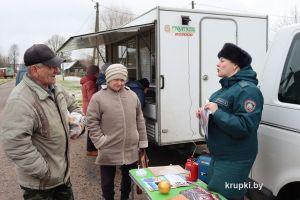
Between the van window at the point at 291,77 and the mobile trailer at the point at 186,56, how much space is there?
2.53 meters

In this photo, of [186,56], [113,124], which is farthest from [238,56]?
[186,56]

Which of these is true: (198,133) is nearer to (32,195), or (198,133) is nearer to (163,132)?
(163,132)

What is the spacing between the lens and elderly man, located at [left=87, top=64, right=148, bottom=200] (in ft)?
12.3

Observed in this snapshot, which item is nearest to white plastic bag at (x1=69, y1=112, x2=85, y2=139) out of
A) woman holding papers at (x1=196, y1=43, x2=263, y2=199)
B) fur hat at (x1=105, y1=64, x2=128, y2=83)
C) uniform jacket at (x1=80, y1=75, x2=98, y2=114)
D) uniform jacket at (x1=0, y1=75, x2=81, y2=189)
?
uniform jacket at (x1=0, y1=75, x2=81, y2=189)

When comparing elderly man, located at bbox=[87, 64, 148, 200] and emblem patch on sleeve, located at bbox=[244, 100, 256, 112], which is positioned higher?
emblem patch on sleeve, located at bbox=[244, 100, 256, 112]

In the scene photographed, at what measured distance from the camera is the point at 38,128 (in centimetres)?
245

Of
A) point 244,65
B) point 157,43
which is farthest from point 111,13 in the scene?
point 244,65

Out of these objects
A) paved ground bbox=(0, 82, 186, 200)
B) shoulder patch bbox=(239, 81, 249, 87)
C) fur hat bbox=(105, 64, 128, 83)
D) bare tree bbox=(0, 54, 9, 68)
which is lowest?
paved ground bbox=(0, 82, 186, 200)

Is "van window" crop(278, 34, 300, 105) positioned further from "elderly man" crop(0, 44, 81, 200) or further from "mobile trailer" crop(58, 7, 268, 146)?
"mobile trailer" crop(58, 7, 268, 146)

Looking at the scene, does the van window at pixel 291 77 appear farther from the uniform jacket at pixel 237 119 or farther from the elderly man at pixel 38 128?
the elderly man at pixel 38 128

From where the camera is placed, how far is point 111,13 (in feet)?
109

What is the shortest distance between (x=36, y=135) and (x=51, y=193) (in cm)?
54

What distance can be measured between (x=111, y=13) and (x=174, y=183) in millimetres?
32184

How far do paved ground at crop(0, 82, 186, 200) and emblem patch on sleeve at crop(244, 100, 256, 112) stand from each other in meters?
2.53
